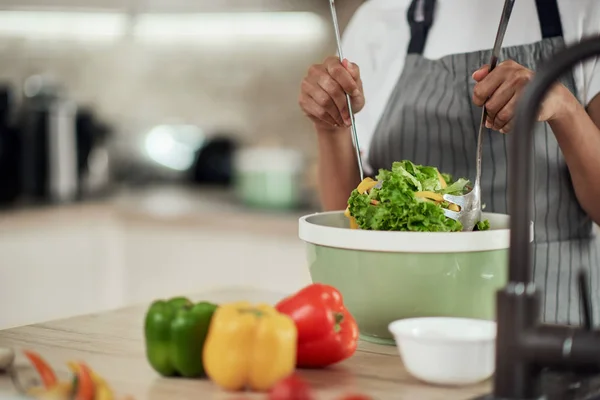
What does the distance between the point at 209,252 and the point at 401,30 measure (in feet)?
4.70

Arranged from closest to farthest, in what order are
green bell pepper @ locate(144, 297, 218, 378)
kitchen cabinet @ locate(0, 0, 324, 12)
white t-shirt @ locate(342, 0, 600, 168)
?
green bell pepper @ locate(144, 297, 218, 378), white t-shirt @ locate(342, 0, 600, 168), kitchen cabinet @ locate(0, 0, 324, 12)

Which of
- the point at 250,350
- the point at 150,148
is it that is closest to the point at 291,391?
the point at 250,350

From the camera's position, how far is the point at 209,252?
2939mm

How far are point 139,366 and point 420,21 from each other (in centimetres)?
95

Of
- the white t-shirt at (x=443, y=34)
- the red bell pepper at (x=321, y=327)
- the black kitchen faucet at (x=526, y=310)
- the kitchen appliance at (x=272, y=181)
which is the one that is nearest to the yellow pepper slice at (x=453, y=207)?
the red bell pepper at (x=321, y=327)

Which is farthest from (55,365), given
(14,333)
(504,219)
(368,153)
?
(368,153)

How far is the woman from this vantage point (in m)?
1.40

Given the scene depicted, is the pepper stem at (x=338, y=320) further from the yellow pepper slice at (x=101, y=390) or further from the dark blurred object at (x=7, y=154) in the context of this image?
the dark blurred object at (x=7, y=154)

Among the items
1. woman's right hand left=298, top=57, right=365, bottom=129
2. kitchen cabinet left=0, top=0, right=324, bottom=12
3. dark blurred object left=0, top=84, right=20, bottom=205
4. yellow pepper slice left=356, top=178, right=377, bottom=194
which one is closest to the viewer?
yellow pepper slice left=356, top=178, right=377, bottom=194

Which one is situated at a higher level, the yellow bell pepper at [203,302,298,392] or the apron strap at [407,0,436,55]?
the apron strap at [407,0,436,55]

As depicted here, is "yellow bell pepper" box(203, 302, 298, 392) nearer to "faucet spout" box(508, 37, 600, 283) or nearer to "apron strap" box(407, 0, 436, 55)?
"faucet spout" box(508, 37, 600, 283)

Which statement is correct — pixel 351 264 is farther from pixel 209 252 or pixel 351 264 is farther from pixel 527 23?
pixel 209 252

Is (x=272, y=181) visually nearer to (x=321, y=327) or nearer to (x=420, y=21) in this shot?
(x=420, y=21)

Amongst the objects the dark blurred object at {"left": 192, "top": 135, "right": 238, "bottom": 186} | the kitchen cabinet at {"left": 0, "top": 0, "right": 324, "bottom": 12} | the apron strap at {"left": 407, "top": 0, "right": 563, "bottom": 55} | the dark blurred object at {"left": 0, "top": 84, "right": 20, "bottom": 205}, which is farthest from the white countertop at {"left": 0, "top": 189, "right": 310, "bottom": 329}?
the apron strap at {"left": 407, "top": 0, "right": 563, "bottom": 55}
